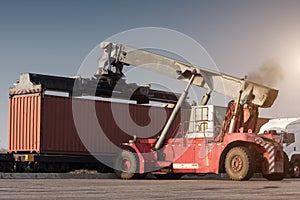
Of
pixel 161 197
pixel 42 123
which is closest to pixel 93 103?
pixel 42 123

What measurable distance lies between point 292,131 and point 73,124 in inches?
342

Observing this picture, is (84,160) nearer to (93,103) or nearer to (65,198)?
(93,103)

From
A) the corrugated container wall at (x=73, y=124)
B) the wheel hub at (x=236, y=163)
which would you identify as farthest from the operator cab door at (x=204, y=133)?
the corrugated container wall at (x=73, y=124)

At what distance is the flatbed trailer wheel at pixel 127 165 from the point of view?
19562 mm

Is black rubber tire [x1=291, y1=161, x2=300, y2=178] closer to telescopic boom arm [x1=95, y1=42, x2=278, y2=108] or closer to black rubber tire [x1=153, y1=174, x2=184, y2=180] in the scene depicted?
black rubber tire [x1=153, y1=174, x2=184, y2=180]

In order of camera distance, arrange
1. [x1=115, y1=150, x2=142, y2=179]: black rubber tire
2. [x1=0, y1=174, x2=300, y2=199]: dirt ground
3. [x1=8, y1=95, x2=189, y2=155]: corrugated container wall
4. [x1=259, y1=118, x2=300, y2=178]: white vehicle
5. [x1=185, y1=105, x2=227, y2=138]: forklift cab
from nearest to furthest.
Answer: [x1=0, y1=174, x2=300, y2=199]: dirt ground → [x1=185, y1=105, x2=227, y2=138]: forklift cab → [x1=115, y1=150, x2=142, y2=179]: black rubber tire → [x1=8, y1=95, x2=189, y2=155]: corrugated container wall → [x1=259, y1=118, x2=300, y2=178]: white vehicle

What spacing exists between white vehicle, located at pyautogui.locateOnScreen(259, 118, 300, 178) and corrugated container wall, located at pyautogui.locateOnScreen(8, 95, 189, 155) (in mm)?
4744

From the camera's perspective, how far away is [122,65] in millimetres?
20984

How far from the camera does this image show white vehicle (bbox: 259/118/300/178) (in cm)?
2242

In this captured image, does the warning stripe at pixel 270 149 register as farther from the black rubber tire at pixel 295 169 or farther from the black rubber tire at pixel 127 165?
the black rubber tire at pixel 295 169

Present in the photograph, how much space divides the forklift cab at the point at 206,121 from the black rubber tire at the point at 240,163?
1.30 meters

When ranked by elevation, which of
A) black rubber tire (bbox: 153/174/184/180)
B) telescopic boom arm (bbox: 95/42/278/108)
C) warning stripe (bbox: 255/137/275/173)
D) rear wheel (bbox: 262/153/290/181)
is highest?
telescopic boom arm (bbox: 95/42/278/108)

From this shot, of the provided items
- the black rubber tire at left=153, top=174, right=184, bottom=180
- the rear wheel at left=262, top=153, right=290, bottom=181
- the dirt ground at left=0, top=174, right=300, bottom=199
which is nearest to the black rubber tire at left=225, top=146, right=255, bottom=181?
the rear wheel at left=262, top=153, right=290, bottom=181

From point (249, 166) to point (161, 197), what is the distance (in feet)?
24.0
